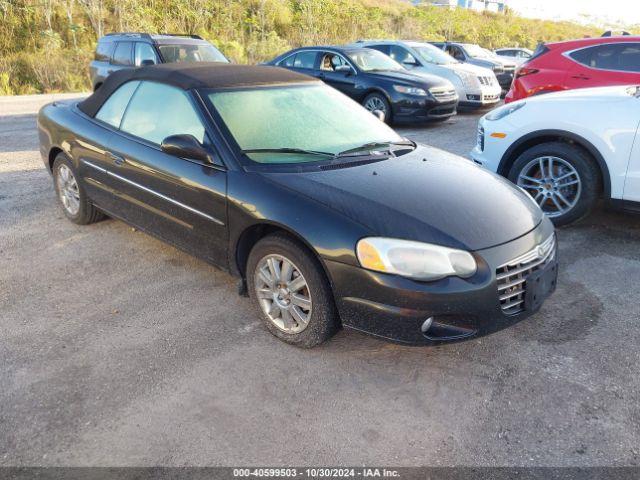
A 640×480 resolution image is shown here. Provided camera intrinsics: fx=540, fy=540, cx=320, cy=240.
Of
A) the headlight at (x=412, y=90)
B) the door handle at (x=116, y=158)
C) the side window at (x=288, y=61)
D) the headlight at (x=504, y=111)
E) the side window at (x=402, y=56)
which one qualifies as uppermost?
the side window at (x=402, y=56)

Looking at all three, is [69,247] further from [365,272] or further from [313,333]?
[365,272]

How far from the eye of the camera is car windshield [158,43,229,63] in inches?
395

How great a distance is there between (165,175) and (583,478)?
9.57 ft

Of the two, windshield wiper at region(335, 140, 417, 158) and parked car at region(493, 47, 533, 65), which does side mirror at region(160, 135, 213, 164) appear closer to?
windshield wiper at region(335, 140, 417, 158)

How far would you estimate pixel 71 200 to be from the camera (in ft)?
16.3

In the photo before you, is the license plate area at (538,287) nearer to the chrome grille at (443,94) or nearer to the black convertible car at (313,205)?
the black convertible car at (313,205)

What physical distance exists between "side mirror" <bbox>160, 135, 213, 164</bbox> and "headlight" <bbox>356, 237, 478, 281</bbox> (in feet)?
3.99

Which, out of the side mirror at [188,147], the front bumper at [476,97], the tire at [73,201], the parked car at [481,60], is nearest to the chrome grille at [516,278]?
the side mirror at [188,147]

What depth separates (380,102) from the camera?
10.2 meters

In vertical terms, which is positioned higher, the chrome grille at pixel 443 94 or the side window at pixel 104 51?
the side window at pixel 104 51

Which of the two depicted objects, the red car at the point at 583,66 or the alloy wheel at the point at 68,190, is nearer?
the alloy wheel at the point at 68,190

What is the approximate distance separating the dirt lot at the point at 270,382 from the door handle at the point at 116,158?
806mm

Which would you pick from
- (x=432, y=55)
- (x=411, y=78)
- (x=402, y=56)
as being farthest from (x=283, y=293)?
(x=432, y=55)

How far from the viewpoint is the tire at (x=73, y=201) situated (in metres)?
4.72
